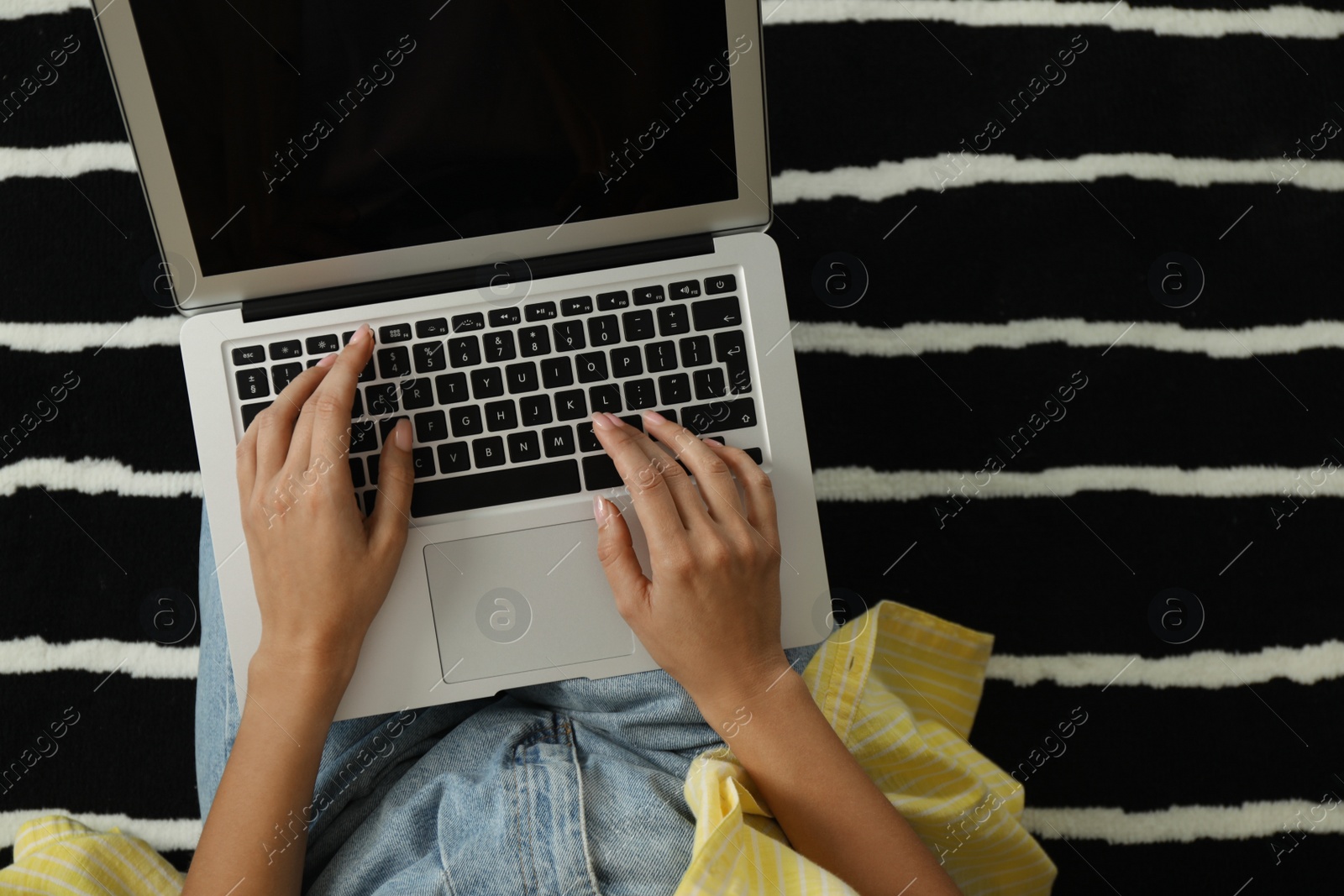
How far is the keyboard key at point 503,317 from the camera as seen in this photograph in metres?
0.64

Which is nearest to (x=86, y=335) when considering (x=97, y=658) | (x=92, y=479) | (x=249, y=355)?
(x=92, y=479)

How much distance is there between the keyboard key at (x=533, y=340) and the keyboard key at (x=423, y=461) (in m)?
0.10

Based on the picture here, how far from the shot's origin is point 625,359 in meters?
0.65

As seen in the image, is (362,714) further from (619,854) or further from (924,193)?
(924,193)

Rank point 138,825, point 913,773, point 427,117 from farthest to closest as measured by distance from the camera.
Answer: point 138,825, point 913,773, point 427,117

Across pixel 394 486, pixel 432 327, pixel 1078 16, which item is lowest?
pixel 394 486

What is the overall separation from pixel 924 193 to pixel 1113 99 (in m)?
0.25

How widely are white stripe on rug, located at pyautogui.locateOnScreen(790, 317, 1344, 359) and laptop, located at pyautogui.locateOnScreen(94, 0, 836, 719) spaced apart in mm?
343

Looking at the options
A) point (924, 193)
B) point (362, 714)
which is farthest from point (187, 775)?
point (924, 193)

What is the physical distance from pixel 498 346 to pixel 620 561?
0.19 meters

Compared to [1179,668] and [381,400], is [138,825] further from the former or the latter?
[1179,668]

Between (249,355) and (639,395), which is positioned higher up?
(249,355)

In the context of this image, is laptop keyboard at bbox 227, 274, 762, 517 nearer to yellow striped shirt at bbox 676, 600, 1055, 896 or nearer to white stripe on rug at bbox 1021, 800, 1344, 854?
yellow striped shirt at bbox 676, 600, 1055, 896

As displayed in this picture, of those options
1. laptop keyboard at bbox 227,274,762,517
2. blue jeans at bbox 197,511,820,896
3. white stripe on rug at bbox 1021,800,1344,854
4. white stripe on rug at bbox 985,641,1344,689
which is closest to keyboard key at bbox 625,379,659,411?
laptop keyboard at bbox 227,274,762,517
